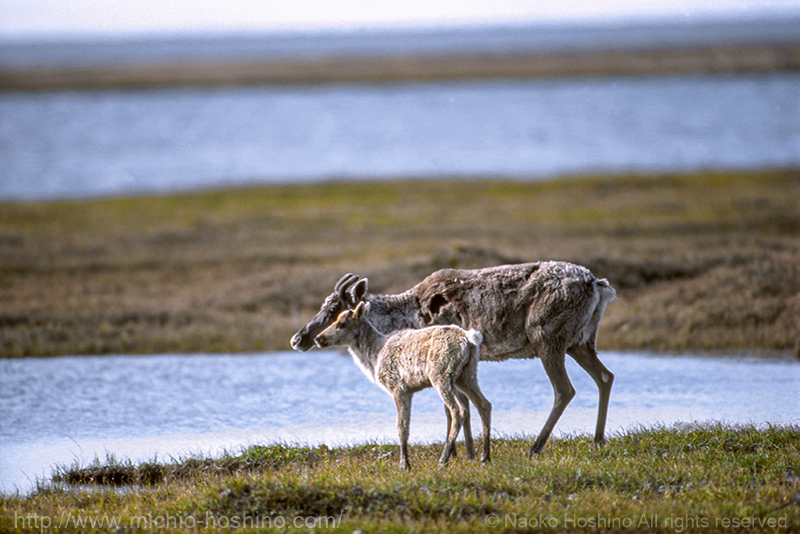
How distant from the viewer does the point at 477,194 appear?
32000 mm

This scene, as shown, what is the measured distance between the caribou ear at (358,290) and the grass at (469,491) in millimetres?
1623

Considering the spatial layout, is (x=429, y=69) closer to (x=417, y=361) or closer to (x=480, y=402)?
(x=417, y=361)

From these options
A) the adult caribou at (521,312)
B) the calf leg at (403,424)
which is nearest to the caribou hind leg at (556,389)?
the adult caribou at (521,312)

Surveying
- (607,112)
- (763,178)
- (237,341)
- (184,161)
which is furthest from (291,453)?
(607,112)

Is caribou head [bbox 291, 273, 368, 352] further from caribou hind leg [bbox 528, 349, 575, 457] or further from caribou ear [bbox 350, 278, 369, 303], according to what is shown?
caribou hind leg [bbox 528, 349, 575, 457]

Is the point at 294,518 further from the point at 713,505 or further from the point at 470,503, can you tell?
the point at 713,505

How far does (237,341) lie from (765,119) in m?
47.4

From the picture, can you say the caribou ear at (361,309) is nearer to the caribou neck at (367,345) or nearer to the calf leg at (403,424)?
the caribou neck at (367,345)

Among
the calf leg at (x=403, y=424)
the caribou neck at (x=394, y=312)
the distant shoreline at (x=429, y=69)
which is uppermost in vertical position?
the distant shoreline at (x=429, y=69)

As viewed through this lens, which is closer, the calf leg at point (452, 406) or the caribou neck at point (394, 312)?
the calf leg at point (452, 406)

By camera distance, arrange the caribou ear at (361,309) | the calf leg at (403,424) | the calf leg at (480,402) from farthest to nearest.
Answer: the caribou ear at (361,309) → the calf leg at (403,424) → the calf leg at (480,402)

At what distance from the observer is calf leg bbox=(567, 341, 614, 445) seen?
8.66 meters

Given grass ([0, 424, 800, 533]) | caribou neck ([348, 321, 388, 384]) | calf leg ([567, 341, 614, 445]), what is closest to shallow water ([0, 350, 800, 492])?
grass ([0, 424, 800, 533])

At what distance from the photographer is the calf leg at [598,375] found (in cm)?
866
